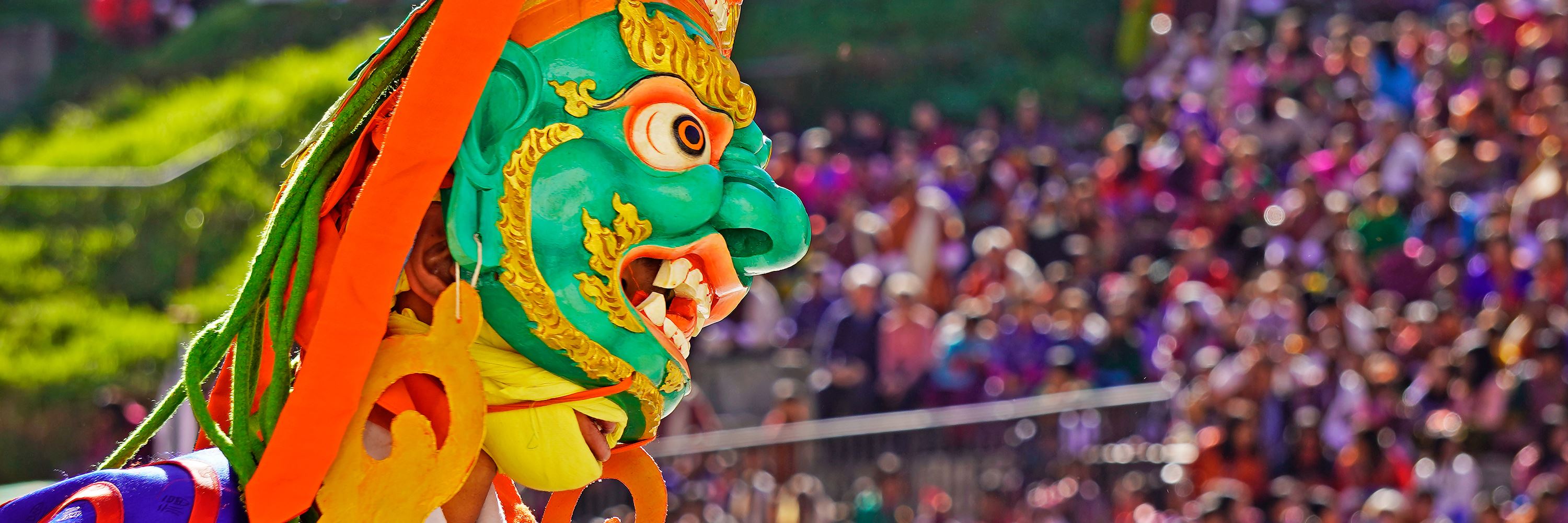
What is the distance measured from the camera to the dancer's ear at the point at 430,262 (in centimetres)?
235

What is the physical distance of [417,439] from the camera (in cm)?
224

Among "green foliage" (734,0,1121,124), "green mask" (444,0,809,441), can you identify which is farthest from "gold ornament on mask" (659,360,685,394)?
"green foliage" (734,0,1121,124)

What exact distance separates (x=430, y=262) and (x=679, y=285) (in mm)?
342

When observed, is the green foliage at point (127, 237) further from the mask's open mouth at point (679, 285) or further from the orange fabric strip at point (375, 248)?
the orange fabric strip at point (375, 248)

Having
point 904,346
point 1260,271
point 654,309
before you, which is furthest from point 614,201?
point 1260,271

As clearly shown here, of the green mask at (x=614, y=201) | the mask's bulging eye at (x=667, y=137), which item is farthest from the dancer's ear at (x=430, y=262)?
the mask's bulging eye at (x=667, y=137)

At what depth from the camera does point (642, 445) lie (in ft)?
8.80

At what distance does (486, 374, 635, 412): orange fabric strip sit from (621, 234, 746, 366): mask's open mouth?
81mm

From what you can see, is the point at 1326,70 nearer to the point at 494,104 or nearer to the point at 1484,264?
the point at 1484,264

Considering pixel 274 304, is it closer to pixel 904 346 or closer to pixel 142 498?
pixel 142 498

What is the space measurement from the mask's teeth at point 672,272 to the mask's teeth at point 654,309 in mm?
18

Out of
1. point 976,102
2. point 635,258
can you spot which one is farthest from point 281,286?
point 976,102

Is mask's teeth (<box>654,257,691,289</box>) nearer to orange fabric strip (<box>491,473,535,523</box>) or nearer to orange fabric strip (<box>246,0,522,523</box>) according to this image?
orange fabric strip (<box>246,0,522,523</box>)

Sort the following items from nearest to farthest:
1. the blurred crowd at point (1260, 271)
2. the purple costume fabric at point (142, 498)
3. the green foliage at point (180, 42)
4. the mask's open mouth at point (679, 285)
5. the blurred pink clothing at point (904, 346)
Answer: the purple costume fabric at point (142, 498) < the mask's open mouth at point (679, 285) < the blurred crowd at point (1260, 271) < the blurred pink clothing at point (904, 346) < the green foliage at point (180, 42)
